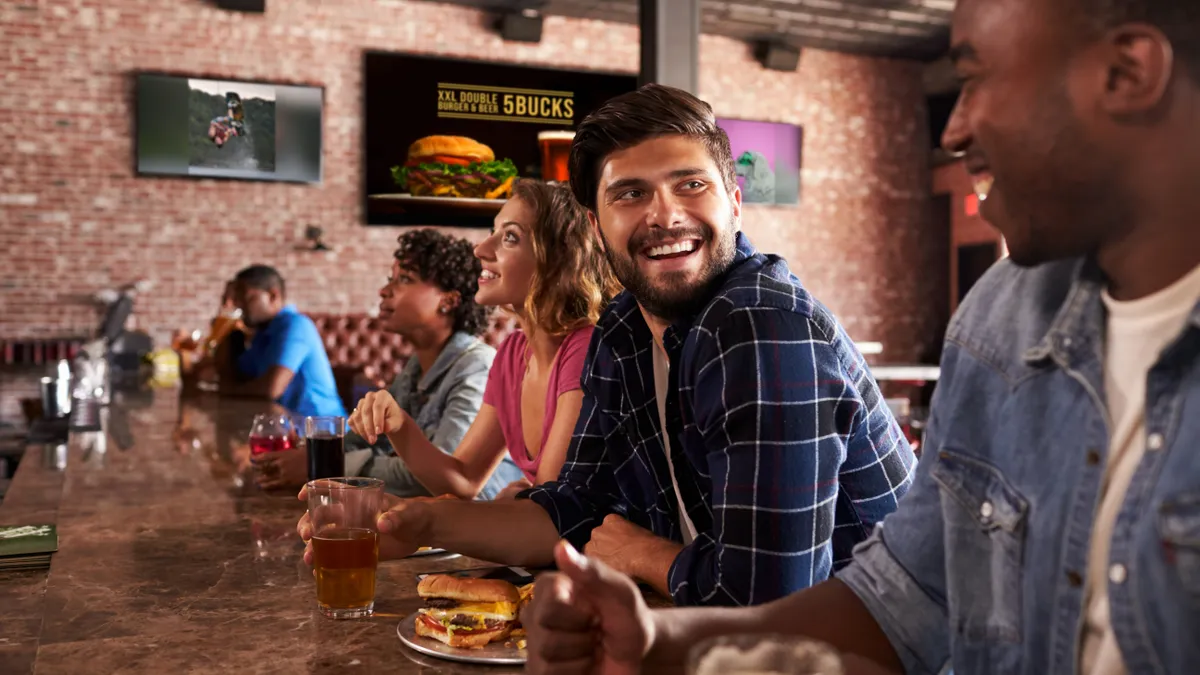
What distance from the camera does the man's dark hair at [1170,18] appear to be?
0.72m

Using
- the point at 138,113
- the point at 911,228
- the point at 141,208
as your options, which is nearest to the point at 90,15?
the point at 138,113

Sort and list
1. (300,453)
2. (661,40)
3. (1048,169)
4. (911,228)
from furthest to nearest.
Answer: (911,228) → (661,40) → (300,453) → (1048,169)

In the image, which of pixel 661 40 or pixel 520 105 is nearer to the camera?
pixel 661 40

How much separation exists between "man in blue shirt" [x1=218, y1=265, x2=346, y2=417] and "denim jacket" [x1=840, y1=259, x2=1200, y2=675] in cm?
368

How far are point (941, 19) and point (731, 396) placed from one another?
8.02 meters

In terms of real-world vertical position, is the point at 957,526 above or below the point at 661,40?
below

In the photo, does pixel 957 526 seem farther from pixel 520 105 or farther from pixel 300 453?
pixel 520 105

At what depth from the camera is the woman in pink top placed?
224 cm

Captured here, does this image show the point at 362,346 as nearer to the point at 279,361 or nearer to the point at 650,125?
the point at 279,361

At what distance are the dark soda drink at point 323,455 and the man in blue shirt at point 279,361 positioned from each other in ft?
7.72

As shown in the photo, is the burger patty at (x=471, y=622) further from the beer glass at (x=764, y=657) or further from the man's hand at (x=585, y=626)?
the beer glass at (x=764, y=657)

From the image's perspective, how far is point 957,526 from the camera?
981mm

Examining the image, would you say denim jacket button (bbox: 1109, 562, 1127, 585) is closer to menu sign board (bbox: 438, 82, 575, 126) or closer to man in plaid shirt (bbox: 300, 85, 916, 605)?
man in plaid shirt (bbox: 300, 85, 916, 605)

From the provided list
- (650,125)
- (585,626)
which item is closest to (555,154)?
(650,125)
